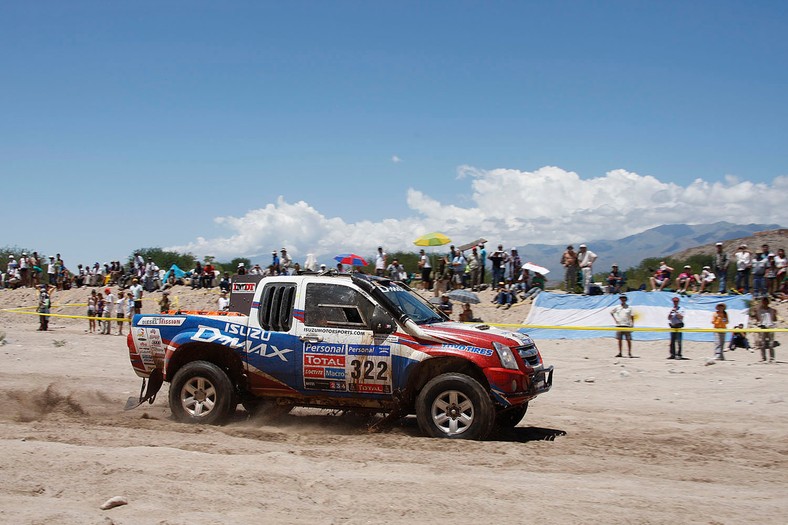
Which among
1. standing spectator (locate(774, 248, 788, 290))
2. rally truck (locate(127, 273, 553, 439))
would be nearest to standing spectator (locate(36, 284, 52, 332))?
rally truck (locate(127, 273, 553, 439))

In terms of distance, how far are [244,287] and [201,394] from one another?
1.58 m

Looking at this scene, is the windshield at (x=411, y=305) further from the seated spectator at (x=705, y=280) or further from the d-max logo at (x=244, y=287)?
the seated spectator at (x=705, y=280)

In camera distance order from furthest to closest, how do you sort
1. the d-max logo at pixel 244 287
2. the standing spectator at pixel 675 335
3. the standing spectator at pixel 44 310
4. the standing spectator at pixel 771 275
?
the standing spectator at pixel 44 310, the standing spectator at pixel 771 275, the standing spectator at pixel 675 335, the d-max logo at pixel 244 287

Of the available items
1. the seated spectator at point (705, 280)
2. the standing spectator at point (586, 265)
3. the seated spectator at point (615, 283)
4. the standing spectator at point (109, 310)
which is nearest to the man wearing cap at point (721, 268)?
the seated spectator at point (705, 280)

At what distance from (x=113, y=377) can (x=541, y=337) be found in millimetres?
13197

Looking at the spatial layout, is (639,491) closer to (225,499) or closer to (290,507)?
(290,507)

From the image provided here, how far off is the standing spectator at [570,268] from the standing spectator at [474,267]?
12.6 feet

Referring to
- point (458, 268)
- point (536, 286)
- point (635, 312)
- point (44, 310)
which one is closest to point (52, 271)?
point (44, 310)

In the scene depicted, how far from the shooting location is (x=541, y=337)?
76.6ft

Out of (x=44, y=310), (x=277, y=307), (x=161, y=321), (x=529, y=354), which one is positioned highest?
(x=277, y=307)

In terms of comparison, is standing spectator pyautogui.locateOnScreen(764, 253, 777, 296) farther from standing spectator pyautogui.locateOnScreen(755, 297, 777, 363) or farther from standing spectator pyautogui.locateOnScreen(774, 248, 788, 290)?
standing spectator pyautogui.locateOnScreen(755, 297, 777, 363)

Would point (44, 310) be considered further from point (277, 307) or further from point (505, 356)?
point (505, 356)

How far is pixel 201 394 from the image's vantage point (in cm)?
999

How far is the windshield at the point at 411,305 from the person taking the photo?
9570 mm
